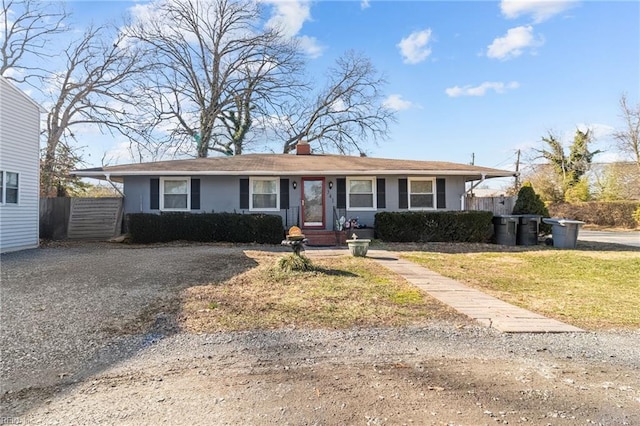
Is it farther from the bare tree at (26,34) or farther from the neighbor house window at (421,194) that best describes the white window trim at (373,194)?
the bare tree at (26,34)

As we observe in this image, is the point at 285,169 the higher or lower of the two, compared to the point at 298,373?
higher

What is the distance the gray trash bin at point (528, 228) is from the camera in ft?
42.2

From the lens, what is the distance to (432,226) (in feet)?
42.6

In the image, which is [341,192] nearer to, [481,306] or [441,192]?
[441,192]

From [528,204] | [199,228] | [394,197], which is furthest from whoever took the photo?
[394,197]

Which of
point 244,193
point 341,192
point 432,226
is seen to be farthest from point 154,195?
point 432,226

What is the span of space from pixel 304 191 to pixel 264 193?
1449 millimetres

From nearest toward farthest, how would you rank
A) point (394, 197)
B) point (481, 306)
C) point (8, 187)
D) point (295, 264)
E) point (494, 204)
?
point (481, 306)
point (295, 264)
point (8, 187)
point (394, 197)
point (494, 204)

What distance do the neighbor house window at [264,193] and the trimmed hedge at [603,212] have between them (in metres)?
21.5

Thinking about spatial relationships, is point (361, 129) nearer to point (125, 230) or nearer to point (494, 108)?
point (494, 108)

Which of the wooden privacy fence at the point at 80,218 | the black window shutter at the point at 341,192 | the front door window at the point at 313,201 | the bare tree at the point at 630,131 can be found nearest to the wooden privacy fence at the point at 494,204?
the black window shutter at the point at 341,192

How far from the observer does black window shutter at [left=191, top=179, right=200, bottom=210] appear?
13.9 metres

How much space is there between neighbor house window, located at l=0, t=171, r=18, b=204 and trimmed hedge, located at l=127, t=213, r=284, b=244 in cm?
312

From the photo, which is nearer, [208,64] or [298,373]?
[298,373]
